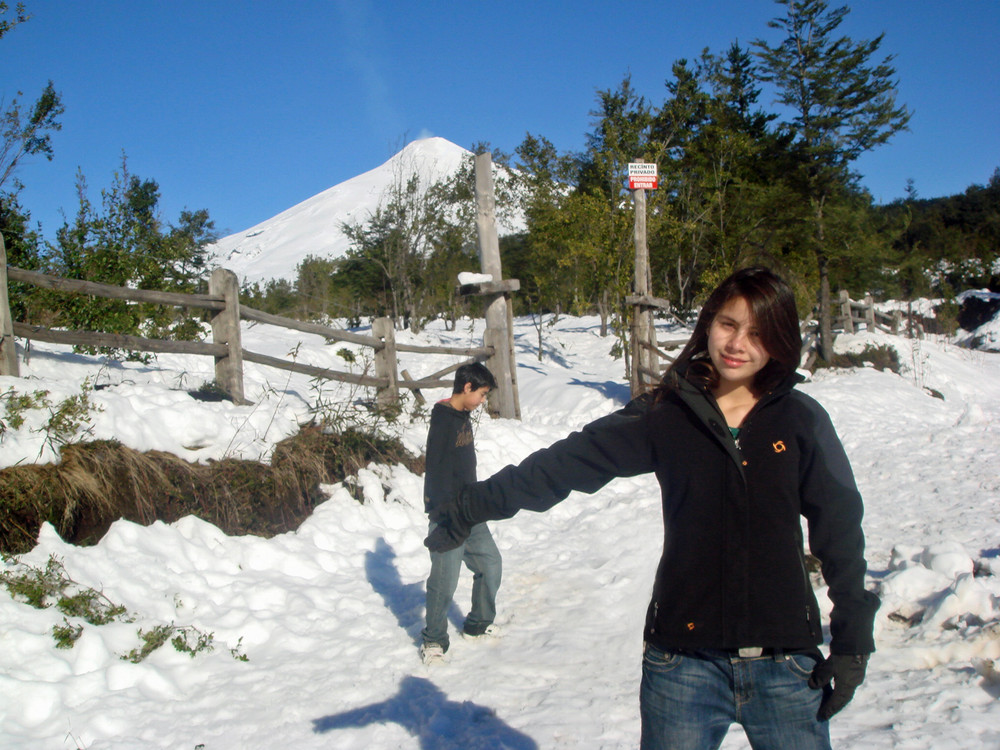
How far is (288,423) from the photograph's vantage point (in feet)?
21.7

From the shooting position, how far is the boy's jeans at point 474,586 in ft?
13.3

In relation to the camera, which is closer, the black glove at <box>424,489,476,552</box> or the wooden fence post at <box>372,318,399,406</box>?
the black glove at <box>424,489,476,552</box>

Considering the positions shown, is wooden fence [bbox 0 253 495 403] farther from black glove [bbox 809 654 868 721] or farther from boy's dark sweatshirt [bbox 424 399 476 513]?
black glove [bbox 809 654 868 721]

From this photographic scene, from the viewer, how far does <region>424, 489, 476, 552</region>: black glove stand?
2.20 metres

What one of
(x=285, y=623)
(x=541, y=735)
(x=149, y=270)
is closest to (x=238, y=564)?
(x=285, y=623)

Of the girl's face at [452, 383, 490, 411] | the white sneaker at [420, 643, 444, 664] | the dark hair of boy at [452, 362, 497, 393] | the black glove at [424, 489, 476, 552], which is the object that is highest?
the dark hair of boy at [452, 362, 497, 393]

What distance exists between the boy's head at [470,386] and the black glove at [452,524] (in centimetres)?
202

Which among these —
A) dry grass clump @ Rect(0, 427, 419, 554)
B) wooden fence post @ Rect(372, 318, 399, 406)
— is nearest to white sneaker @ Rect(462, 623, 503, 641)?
dry grass clump @ Rect(0, 427, 419, 554)

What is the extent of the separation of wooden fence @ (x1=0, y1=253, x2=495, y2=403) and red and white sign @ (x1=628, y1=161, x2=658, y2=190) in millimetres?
3771

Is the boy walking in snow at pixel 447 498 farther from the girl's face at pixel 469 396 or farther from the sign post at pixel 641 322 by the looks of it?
the sign post at pixel 641 322

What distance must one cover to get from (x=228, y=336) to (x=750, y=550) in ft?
19.9

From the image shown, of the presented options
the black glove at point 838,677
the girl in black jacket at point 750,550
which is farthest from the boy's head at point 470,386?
the black glove at point 838,677

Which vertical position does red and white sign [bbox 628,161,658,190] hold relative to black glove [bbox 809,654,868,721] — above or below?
above

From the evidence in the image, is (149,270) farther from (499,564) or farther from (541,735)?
(541,735)
